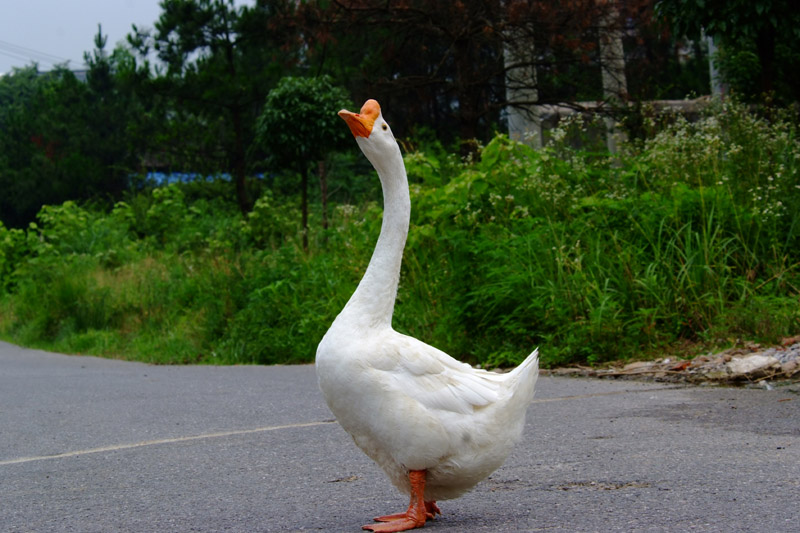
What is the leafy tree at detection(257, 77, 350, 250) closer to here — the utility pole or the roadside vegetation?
the roadside vegetation

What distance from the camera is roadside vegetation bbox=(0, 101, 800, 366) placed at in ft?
26.2

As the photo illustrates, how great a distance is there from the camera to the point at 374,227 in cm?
1138

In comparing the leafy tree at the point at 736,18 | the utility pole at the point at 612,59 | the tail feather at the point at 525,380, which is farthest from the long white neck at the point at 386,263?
the utility pole at the point at 612,59

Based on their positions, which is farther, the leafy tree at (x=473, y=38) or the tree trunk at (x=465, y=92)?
the tree trunk at (x=465, y=92)

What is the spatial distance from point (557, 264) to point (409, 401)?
5467 mm

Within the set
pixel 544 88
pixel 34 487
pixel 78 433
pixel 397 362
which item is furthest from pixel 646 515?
pixel 544 88

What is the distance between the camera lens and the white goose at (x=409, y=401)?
3277 millimetres

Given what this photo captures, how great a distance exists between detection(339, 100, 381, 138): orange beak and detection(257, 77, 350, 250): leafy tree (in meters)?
11.1

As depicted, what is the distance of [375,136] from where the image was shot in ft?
11.9

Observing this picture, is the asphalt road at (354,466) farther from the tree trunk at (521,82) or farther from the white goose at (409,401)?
the tree trunk at (521,82)

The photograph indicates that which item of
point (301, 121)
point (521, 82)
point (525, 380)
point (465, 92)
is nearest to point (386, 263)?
point (525, 380)

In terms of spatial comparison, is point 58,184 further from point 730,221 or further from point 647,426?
point 647,426

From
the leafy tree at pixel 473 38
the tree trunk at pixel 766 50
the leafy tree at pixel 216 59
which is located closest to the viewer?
the tree trunk at pixel 766 50

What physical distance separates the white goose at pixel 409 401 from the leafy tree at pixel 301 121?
11.2 m
